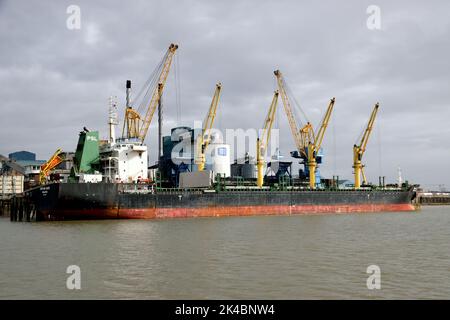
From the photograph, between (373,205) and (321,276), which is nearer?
(321,276)

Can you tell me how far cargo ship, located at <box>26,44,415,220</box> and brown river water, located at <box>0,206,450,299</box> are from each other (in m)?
11.2

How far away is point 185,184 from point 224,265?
37.5 metres

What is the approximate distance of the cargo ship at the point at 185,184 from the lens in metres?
37.9

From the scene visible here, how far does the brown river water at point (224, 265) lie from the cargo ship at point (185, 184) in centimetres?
1122

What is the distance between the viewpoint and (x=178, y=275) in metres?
14.6

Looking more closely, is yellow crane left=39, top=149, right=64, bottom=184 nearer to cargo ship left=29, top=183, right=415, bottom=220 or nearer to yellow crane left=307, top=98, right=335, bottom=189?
cargo ship left=29, top=183, right=415, bottom=220

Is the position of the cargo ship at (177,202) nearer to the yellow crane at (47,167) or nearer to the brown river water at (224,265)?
the yellow crane at (47,167)

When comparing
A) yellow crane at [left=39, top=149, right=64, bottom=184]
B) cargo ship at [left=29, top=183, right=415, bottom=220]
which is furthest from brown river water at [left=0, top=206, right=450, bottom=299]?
yellow crane at [left=39, top=149, right=64, bottom=184]

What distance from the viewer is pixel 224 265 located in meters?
16.3

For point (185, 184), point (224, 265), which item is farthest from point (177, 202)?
point (224, 265)
